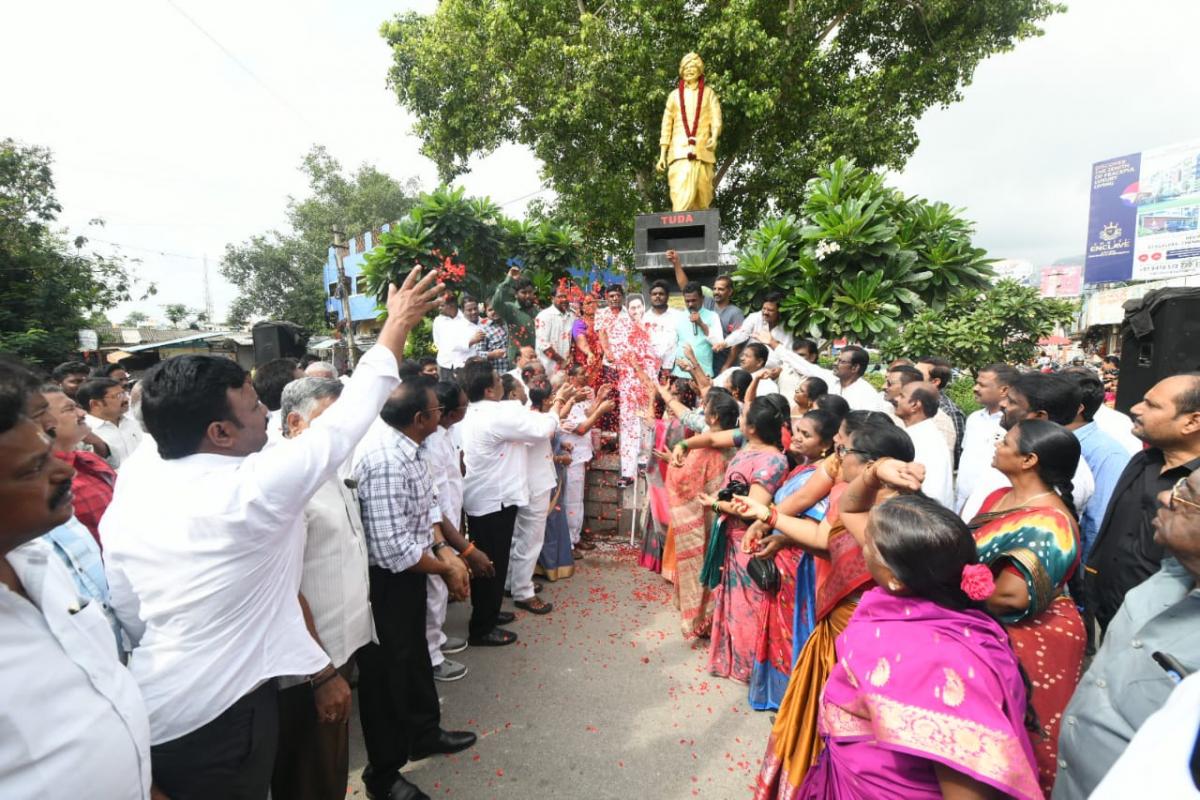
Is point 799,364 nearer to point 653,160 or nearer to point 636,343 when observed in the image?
point 636,343

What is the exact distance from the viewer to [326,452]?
1.53 meters

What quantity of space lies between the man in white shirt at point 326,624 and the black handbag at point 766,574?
6.22ft

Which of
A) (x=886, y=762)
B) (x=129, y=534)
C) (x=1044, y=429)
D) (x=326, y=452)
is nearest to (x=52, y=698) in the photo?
(x=129, y=534)

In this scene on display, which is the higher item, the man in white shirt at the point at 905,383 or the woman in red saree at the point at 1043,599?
the man in white shirt at the point at 905,383

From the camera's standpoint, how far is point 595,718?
124 inches

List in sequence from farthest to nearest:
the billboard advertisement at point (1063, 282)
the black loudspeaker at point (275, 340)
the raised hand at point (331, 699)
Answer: the billboard advertisement at point (1063, 282) < the black loudspeaker at point (275, 340) < the raised hand at point (331, 699)

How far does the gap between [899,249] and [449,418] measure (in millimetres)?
5741

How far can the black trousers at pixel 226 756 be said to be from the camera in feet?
5.13

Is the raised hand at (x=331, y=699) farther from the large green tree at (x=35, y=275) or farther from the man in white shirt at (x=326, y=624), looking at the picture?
the large green tree at (x=35, y=275)

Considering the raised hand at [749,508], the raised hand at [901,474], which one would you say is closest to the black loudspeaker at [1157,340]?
the raised hand at [749,508]

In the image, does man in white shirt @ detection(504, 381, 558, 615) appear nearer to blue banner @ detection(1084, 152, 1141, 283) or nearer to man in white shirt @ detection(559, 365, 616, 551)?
man in white shirt @ detection(559, 365, 616, 551)

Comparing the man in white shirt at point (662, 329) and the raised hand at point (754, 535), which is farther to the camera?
the man in white shirt at point (662, 329)

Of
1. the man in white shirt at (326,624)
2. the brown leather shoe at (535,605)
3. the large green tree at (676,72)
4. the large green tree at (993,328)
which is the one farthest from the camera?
the large green tree at (676,72)

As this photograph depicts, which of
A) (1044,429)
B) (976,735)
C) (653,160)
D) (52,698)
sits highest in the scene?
(653,160)
